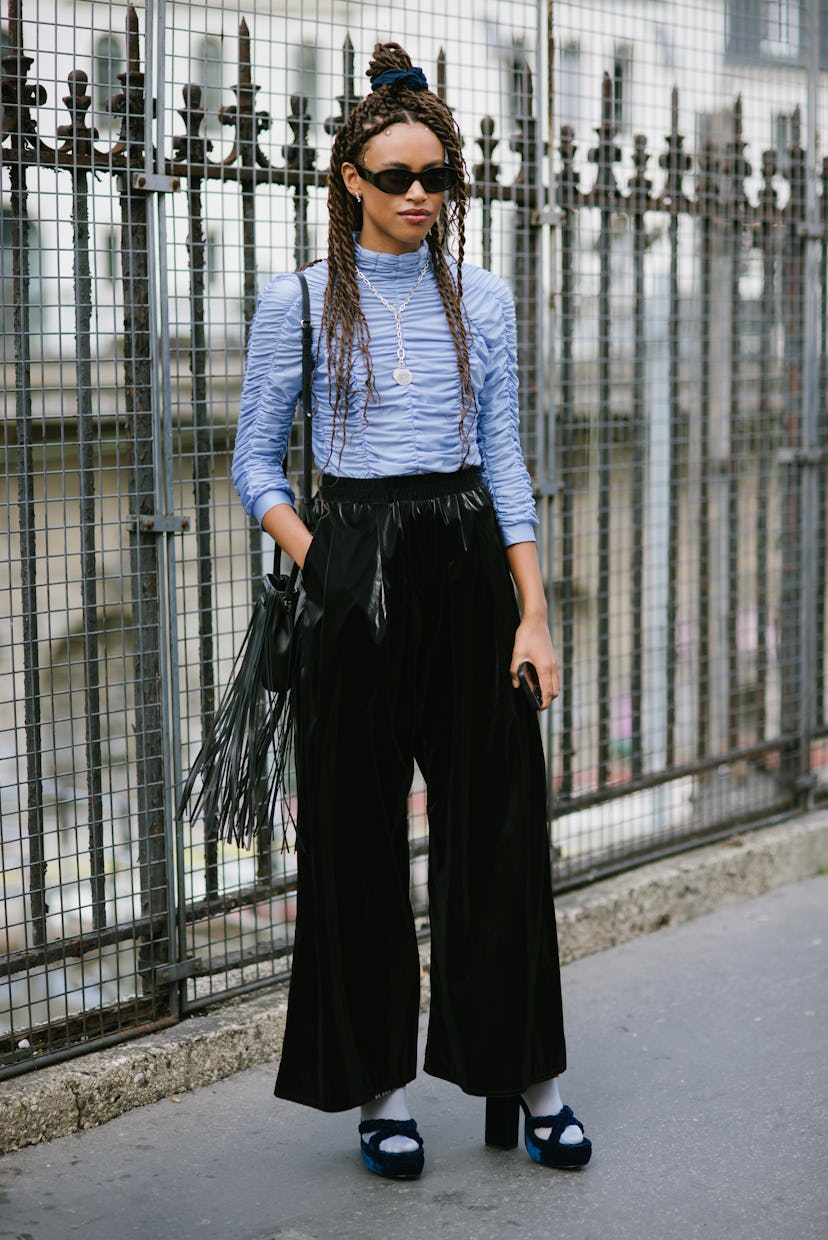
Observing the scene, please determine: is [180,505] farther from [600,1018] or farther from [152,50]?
[600,1018]

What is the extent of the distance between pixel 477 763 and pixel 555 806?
172 cm

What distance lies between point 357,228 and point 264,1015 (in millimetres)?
1959

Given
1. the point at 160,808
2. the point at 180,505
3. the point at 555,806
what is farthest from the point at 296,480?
the point at 555,806

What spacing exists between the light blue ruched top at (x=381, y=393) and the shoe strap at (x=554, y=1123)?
121cm

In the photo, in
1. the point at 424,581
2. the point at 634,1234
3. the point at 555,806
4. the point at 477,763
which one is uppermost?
the point at 424,581

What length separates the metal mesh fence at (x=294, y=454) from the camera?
3441mm

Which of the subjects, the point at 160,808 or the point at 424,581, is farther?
the point at 160,808

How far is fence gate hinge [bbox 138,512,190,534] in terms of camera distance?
11.6ft

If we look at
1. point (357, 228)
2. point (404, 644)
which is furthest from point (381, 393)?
point (404, 644)

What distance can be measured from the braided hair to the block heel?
142cm

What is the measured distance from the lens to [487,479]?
10.4ft

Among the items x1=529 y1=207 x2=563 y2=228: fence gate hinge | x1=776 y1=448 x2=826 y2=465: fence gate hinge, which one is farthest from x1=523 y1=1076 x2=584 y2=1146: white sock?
x1=776 y1=448 x2=826 y2=465: fence gate hinge

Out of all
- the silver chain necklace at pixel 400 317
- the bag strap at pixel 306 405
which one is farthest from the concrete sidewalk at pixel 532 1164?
the silver chain necklace at pixel 400 317

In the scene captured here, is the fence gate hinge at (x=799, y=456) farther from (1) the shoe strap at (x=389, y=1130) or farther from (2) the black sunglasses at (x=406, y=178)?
(1) the shoe strap at (x=389, y=1130)
